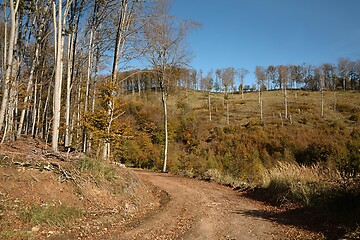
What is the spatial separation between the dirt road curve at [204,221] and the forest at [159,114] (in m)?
1.89

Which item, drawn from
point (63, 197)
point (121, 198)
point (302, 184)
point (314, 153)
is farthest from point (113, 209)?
point (314, 153)

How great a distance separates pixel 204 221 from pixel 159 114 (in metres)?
36.1

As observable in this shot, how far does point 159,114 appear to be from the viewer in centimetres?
4241

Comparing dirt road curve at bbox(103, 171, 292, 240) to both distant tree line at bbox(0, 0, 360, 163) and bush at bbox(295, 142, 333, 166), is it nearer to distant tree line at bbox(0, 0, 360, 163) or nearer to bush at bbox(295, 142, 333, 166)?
distant tree line at bbox(0, 0, 360, 163)

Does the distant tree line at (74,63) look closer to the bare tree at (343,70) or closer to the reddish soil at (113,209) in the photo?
the reddish soil at (113,209)

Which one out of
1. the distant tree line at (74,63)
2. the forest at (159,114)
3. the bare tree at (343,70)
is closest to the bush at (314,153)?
the forest at (159,114)

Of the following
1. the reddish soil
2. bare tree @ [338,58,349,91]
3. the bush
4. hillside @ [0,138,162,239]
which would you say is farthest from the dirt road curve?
bare tree @ [338,58,349,91]

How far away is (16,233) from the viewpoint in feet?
16.3

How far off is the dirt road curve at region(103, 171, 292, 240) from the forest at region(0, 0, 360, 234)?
6.20ft

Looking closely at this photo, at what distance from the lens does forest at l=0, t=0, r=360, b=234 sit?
1020 cm

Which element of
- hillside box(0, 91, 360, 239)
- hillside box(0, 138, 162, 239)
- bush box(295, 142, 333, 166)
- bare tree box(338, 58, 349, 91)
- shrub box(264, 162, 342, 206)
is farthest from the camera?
bare tree box(338, 58, 349, 91)

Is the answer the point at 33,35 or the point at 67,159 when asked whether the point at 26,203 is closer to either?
the point at 67,159

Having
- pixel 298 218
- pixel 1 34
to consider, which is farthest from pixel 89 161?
pixel 1 34

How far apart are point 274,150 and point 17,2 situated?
29.5 metres
